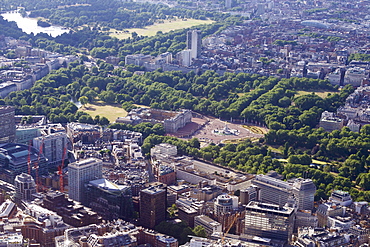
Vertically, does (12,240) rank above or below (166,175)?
above

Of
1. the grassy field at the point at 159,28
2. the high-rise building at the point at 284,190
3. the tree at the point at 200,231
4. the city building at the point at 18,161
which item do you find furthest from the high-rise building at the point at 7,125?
the grassy field at the point at 159,28

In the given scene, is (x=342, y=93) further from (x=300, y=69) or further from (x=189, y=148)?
(x=189, y=148)

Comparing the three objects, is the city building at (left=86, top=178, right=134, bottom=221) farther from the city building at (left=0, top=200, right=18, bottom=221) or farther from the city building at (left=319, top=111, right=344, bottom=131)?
the city building at (left=319, top=111, right=344, bottom=131)

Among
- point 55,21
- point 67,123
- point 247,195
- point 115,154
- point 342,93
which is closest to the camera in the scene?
point 247,195

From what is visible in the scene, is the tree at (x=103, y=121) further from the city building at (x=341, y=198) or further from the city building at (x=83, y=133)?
the city building at (x=341, y=198)

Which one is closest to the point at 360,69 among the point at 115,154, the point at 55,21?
the point at 115,154

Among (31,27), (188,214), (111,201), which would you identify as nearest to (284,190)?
(188,214)

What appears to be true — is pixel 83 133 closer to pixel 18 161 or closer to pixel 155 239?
pixel 18 161
